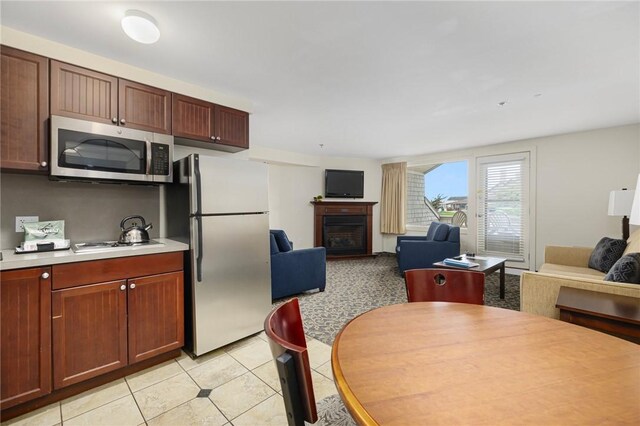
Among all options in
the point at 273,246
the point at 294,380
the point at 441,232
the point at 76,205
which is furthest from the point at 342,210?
the point at 294,380

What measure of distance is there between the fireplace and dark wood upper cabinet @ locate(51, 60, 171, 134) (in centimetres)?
437

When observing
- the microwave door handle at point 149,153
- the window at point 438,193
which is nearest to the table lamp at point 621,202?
the window at point 438,193

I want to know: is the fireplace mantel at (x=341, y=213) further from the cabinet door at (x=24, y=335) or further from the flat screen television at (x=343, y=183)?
the cabinet door at (x=24, y=335)

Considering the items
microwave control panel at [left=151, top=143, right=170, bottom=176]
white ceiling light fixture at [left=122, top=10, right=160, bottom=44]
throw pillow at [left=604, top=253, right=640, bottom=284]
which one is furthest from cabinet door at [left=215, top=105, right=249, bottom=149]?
throw pillow at [left=604, top=253, right=640, bottom=284]

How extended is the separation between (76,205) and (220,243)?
114 cm

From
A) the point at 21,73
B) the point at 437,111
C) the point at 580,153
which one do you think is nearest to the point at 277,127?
the point at 437,111

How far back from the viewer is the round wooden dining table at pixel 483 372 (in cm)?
63

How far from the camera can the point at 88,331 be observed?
70.1 inches

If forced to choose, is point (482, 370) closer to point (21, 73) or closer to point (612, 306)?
point (612, 306)

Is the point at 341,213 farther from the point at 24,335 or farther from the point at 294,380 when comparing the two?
the point at 294,380

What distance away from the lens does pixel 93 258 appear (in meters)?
1.79

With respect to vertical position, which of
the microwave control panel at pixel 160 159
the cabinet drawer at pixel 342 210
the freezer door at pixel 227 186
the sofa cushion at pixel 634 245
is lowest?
the sofa cushion at pixel 634 245

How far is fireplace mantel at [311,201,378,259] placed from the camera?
246 inches

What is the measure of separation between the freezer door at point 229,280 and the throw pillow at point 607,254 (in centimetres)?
362
